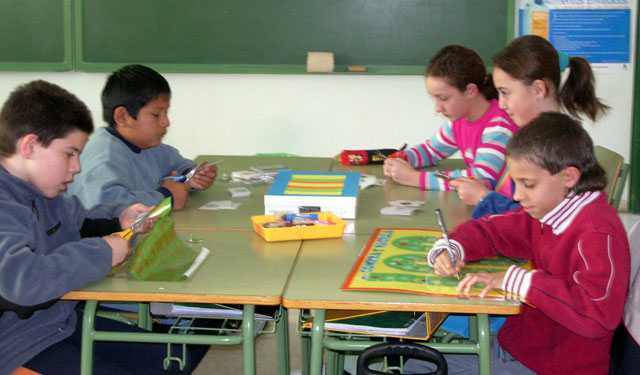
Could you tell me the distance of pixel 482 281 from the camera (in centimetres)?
146

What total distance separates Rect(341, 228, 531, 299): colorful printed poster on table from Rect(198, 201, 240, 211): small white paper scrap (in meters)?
0.55

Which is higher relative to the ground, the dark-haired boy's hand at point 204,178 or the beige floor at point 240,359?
the dark-haired boy's hand at point 204,178

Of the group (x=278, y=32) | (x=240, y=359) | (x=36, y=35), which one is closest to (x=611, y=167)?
(x=240, y=359)

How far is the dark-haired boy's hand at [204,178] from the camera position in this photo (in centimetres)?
243

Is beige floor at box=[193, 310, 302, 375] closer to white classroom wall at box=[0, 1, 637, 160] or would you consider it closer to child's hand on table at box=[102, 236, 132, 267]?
child's hand on table at box=[102, 236, 132, 267]

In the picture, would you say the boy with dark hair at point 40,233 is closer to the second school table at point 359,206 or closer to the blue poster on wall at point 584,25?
the second school table at point 359,206

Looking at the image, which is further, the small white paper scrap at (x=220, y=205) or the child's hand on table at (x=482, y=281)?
the small white paper scrap at (x=220, y=205)

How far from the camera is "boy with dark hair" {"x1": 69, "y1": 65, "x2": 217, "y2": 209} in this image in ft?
7.17

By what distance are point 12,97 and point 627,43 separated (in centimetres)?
368

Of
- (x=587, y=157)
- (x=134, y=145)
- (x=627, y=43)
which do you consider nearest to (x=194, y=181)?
(x=134, y=145)

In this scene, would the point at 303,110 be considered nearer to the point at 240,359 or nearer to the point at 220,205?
the point at 240,359

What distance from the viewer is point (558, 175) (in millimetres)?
1574

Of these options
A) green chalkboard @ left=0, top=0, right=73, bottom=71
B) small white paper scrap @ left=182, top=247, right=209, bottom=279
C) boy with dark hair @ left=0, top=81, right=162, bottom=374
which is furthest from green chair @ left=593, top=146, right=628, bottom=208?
green chalkboard @ left=0, top=0, right=73, bottom=71

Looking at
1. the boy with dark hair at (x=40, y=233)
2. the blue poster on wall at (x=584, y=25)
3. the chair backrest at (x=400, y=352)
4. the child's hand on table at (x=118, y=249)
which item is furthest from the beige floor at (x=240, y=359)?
the blue poster on wall at (x=584, y=25)
